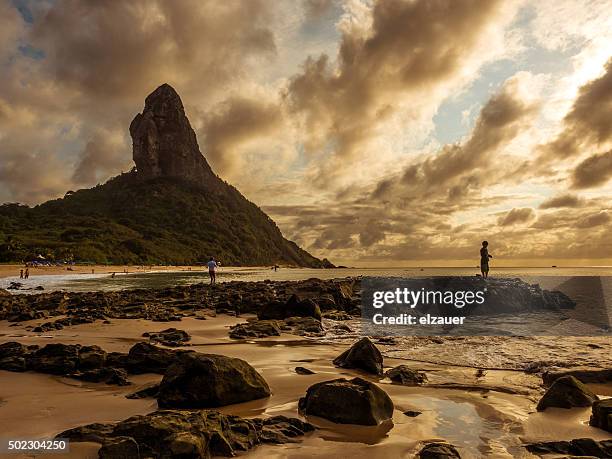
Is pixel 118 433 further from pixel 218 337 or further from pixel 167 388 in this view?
pixel 218 337

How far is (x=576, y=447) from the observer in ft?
17.1

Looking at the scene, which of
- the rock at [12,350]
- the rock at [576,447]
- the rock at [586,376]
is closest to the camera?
the rock at [576,447]

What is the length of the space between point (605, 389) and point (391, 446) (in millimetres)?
5944

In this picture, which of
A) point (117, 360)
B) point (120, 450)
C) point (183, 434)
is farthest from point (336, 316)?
point (120, 450)

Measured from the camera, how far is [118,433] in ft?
15.9

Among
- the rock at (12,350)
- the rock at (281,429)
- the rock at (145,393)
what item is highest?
the rock at (12,350)

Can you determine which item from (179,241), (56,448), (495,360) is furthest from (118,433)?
(179,241)

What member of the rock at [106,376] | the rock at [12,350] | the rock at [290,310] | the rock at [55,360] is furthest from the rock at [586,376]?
the rock at [12,350]

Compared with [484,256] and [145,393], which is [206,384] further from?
[484,256]

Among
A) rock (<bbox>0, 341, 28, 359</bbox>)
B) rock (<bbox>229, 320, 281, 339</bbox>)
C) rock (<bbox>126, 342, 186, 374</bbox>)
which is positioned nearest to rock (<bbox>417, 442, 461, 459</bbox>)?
rock (<bbox>126, 342, 186, 374</bbox>)

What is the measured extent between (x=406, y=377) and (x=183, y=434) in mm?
5387

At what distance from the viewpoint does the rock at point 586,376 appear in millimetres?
8914

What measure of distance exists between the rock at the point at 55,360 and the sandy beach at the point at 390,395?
0.24 meters

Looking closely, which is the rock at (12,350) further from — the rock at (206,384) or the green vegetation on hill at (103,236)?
the green vegetation on hill at (103,236)
